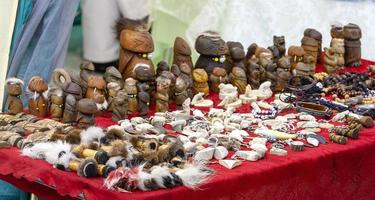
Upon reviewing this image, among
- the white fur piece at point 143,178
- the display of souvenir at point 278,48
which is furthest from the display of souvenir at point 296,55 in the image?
the white fur piece at point 143,178

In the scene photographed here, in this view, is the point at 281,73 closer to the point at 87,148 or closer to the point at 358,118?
the point at 358,118

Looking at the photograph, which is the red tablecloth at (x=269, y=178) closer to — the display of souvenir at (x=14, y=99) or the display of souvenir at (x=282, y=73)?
the display of souvenir at (x=14, y=99)

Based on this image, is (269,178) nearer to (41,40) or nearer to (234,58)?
(234,58)

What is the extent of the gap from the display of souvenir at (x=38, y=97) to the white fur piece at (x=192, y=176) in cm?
74

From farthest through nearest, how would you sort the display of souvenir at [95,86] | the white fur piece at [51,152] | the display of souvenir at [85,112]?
the display of souvenir at [95,86] → the display of souvenir at [85,112] → the white fur piece at [51,152]

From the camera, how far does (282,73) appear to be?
3320 mm

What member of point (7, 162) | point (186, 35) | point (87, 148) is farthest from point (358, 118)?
point (186, 35)

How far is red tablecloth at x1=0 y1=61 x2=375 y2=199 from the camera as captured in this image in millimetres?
2092

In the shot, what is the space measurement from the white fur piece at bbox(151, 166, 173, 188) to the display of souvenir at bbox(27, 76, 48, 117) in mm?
729

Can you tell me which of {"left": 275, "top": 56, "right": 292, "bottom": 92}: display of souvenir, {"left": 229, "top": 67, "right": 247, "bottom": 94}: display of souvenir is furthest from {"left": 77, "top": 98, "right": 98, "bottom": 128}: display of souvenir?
{"left": 275, "top": 56, "right": 292, "bottom": 92}: display of souvenir

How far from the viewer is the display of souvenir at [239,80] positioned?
3209 millimetres

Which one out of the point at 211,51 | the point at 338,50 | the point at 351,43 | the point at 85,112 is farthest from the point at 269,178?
the point at 351,43

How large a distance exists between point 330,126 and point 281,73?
0.53 meters

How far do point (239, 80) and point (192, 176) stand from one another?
3.75ft
